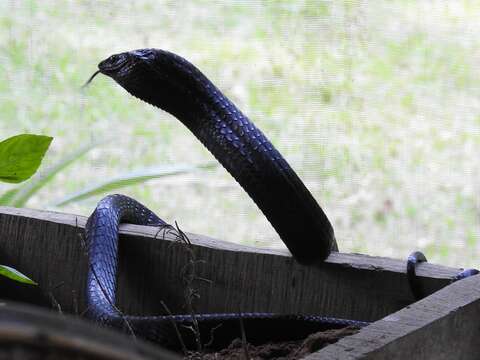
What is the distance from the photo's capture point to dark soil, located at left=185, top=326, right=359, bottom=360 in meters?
0.89

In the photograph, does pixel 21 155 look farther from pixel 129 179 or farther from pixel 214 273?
pixel 129 179

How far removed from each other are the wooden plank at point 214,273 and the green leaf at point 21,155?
0.94 feet

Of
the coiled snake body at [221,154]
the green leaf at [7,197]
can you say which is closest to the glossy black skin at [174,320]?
the coiled snake body at [221,154]

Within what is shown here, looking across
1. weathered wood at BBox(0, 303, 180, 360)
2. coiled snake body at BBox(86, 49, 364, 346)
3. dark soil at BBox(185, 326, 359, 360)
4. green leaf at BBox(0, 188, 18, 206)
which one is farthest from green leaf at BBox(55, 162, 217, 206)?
weathered wood at BBox(0, 303, 180, 360)

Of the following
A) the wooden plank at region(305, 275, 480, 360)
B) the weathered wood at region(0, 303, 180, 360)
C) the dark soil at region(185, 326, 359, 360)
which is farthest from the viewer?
the dark soil at region(185, 326, 359, 360)

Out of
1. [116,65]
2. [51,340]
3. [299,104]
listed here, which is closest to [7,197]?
[116,65]

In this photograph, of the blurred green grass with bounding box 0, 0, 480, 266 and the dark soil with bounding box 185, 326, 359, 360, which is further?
the blurred green grass with bounding box 0, 0, 480, 266

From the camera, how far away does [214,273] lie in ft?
3.63

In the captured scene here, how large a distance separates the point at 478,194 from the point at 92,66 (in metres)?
1.28

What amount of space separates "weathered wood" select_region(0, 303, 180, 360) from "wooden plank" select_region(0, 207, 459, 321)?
755mm

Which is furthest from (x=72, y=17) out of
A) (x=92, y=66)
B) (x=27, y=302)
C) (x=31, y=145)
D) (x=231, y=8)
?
(x=31, y=145)

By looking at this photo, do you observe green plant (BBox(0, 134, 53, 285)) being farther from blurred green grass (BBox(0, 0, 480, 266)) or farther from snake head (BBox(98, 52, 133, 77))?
blurred green grass (BBox(0, 0, 480, 266))

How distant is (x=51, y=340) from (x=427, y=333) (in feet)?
1.79

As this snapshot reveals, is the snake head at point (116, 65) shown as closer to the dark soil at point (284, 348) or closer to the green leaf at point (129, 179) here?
the dark soil at point (284, 348)
